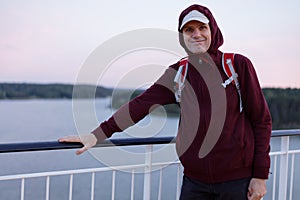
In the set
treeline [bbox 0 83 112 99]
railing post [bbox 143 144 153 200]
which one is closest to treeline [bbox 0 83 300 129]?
treeline [bbox 0 83 112 99]

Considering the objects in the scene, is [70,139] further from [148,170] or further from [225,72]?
[225,72]

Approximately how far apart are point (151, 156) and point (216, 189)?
498mm

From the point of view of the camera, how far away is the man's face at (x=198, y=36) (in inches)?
52.4

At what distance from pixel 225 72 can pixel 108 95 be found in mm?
743

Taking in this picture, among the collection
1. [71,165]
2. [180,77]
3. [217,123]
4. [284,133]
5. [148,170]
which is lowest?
[71,165]

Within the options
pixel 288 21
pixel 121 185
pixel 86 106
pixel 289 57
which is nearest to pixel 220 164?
pixel 86 106

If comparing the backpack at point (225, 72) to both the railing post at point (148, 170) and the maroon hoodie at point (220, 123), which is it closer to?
the maroon hoodie at point (220, 123)

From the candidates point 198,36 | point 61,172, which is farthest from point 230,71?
point 61,172

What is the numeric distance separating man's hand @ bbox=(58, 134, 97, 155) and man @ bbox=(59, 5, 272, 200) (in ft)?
Answer: 1.33

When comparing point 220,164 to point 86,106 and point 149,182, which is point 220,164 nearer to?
point 149,182

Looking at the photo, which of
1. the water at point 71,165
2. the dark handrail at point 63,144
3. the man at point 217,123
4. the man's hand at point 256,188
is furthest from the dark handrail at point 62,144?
the man's hand at point 256,188

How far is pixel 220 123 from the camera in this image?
51.4 inches

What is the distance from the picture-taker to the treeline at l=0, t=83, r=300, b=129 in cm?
174

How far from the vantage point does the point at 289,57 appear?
410 inches
